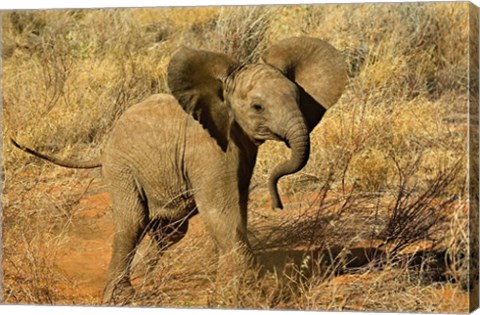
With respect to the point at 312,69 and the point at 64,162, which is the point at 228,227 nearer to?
the point at 312,69

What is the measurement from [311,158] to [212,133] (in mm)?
855

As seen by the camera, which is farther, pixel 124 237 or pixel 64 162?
pixel 64 162

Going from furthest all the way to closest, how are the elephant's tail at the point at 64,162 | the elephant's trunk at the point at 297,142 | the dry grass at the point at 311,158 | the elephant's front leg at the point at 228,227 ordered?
the elephant's tail at the point at 64,162
the dry grass at the point at 311,158
the elephant's front leg at the point at 228,227
the elephant's trunk at the point at 297,142

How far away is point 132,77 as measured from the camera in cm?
1112

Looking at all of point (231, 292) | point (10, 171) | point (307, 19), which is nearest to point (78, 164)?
point (10, 171)

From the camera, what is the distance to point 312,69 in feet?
32.0

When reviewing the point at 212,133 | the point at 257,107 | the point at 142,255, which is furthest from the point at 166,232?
the point at 257,107

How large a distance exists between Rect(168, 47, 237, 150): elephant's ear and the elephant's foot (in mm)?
1172

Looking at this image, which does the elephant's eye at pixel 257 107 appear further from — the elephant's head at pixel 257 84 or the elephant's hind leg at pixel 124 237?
A: the elephant's hind leg at pixel 124 237

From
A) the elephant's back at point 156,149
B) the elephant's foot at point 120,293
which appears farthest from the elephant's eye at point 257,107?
the elephant's foot at point 120,293

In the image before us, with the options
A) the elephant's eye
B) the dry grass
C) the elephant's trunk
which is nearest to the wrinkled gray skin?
the elephant's eye

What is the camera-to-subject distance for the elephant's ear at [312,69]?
31.9 ft

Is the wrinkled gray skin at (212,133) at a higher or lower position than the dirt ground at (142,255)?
higher

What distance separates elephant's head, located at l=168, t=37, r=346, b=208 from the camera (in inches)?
372
